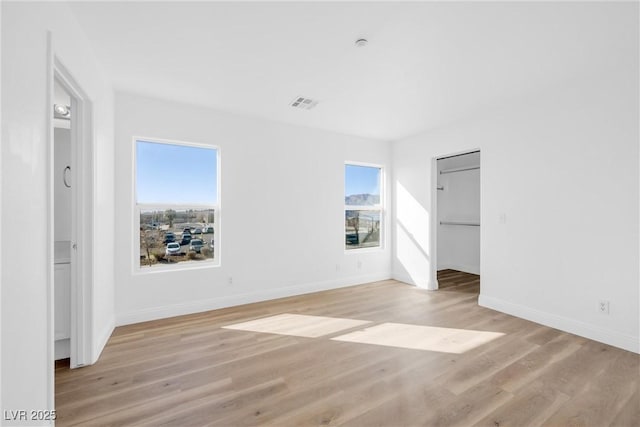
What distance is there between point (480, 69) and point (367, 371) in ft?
9.38

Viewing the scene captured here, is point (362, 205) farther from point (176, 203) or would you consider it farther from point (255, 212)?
point (176, 203)

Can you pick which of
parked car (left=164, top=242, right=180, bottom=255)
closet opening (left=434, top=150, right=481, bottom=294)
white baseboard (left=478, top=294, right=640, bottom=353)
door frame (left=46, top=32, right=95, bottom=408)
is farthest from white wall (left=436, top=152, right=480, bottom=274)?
door frame (left=46, top=32, right=95, bottom=408)

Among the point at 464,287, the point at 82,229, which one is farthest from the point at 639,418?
the point at 82,229

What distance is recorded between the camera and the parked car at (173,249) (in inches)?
137

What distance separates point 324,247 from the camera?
14.8 ft

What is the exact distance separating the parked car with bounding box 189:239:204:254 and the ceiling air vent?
2.13 metres

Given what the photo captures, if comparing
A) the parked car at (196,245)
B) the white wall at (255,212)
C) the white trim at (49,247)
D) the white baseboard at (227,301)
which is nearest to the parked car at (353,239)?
the white wall at (255,212)

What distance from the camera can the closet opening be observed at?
18.2 feet

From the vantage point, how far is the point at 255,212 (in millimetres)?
3883

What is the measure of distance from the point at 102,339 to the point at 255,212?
209 centimetres

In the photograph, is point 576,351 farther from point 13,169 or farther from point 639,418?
point 13,169

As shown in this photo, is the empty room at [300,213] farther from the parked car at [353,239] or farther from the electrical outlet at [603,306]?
the parked car at [353,239]

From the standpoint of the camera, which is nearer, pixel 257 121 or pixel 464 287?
pixel 257 121

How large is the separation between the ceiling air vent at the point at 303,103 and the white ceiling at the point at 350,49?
0.09 meters
